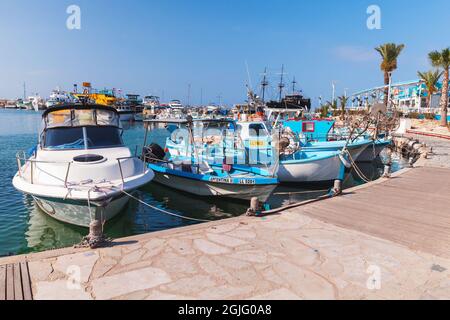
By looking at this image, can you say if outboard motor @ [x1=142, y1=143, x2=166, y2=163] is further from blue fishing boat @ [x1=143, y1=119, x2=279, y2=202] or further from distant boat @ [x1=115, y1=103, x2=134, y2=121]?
distant boat @ [x1=115, y1=103, x2=134, y2=121]

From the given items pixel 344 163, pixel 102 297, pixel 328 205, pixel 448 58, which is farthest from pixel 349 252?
pixel 448 58

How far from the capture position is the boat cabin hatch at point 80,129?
9.69 meters

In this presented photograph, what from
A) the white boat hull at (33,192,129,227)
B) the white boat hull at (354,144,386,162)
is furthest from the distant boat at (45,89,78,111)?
the white boat hull at (354,144,386,162)

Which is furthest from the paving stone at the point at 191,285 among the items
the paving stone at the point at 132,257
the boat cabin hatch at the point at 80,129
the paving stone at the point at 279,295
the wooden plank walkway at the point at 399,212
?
the boat cabin hatch at the point at 80,129

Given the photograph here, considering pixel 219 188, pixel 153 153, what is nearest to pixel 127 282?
pixel 219 188

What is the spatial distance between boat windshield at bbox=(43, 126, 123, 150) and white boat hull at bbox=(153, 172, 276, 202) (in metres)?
3.09

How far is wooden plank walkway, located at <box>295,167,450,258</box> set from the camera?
637 centimetres

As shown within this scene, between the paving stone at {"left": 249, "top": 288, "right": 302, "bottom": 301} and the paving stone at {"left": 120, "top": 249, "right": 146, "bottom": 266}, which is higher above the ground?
the paving stone at {"left": 120, "top": 249, "right": 146, "bottom": 266}

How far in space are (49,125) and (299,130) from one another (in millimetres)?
15291

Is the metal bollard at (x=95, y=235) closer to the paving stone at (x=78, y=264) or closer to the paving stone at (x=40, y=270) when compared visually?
the paving stone at (x=78, y=264)

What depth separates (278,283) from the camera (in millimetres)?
4484

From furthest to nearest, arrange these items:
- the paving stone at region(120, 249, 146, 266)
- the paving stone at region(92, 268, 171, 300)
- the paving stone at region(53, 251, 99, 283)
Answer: the paving stone at region(120, 249, 146, 266)
the paving stone at region(53, 251, 99, 283)
the paving stone at region(92, 268, 171, 300)

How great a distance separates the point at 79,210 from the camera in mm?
7926

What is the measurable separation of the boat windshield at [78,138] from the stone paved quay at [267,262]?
16.0 ft
